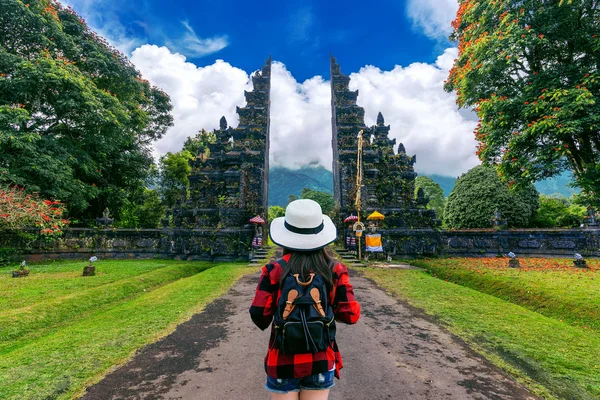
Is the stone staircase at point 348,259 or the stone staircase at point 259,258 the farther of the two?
the stone staircase at point 259,258

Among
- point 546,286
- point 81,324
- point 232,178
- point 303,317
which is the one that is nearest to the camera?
point 303,317

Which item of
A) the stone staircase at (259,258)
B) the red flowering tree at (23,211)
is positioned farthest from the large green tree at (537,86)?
the red flowering tree at (23,211)

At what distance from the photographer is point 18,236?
49.3 ft

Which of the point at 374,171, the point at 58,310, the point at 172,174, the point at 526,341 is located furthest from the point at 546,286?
the point at 172,174

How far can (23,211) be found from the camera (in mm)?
11766

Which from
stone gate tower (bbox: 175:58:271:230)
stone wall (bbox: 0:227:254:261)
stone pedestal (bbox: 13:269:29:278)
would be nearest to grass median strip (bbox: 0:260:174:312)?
stone pedestal (bbox: 13:269:29:278)

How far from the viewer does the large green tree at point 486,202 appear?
70.5 feet

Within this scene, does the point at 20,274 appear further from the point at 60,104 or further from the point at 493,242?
the point at 493,242

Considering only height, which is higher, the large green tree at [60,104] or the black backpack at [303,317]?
the large green tree at [60,104]

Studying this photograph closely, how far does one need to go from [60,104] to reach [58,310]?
14081mm

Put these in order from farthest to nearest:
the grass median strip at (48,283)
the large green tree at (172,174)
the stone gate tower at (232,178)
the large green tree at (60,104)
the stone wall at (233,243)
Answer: the large green tree at (172,174) < the stone gate tower at (232,178) < the stone wall at (233,243) < the large green tree at (60,104) < the grass median strip at (48,283)

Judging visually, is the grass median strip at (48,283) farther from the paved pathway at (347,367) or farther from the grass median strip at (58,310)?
the paved pathway at (347,367)

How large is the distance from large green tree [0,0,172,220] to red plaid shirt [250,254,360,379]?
676 inches

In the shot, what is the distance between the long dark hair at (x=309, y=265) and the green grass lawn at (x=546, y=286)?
6834 millimetres
